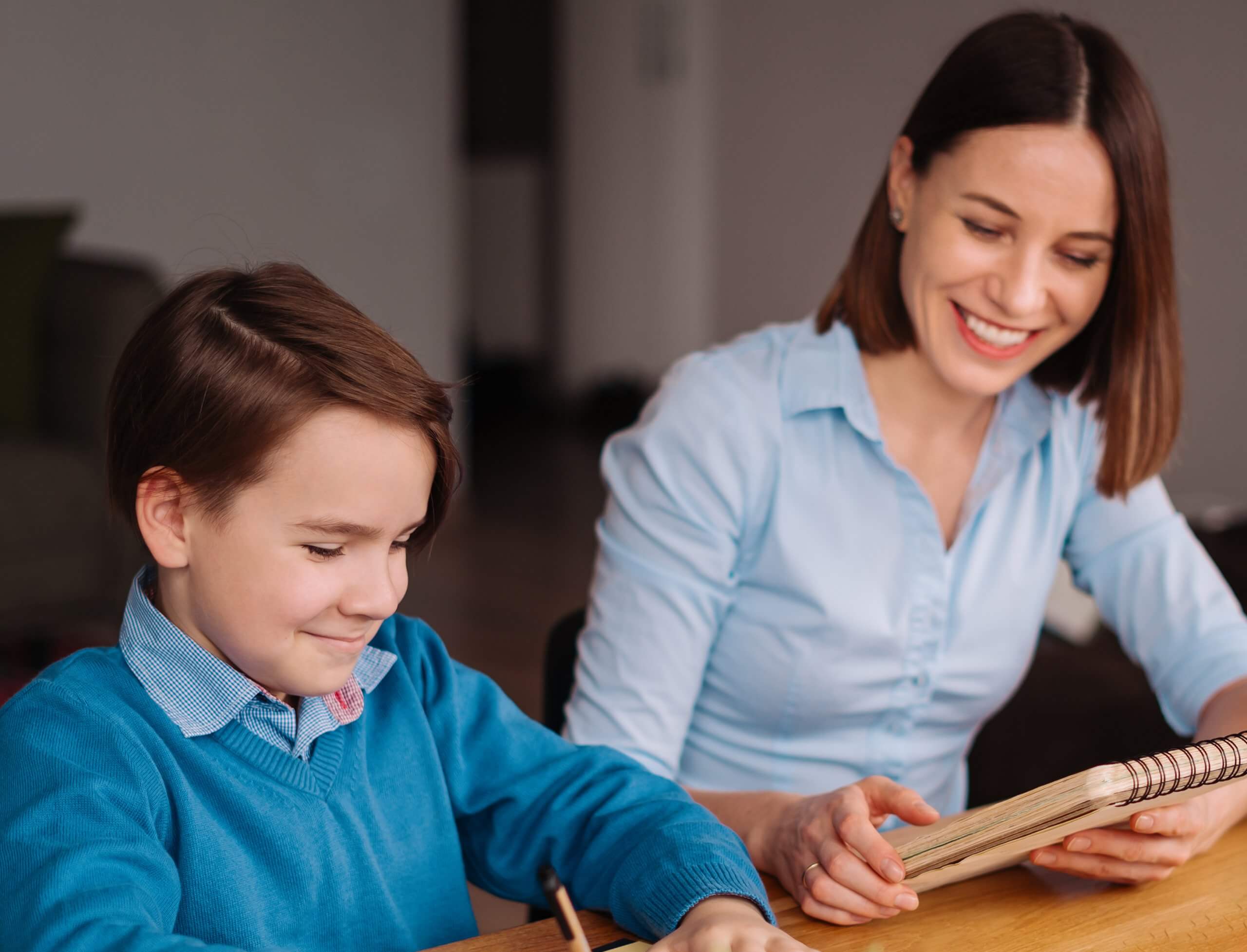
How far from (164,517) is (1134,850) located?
67 centimetres

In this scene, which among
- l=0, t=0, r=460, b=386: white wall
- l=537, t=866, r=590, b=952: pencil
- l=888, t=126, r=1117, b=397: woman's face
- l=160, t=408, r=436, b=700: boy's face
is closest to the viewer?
l=537, t=866, r=590, b=952: pencil

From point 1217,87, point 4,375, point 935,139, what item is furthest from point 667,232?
point 935,139

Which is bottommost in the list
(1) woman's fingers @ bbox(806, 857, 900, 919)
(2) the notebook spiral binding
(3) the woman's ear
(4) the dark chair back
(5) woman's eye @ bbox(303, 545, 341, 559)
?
(4) the dark chair back

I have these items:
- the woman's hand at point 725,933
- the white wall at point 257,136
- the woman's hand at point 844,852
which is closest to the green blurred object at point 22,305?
the white wall at point 257,136

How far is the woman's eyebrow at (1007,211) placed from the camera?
117 centimetres

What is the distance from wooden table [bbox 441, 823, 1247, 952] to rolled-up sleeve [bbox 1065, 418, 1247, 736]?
0.39 m

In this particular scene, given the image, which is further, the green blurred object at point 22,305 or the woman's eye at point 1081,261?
the green blurred object at point 22,305

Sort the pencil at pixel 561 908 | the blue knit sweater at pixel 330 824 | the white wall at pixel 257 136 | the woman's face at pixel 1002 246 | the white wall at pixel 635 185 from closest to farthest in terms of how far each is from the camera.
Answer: the pencil at pixel 561 908, the blue knit sweater at pixel 330 824, the woman's face at pixel 1002 246, the white wall at pixel 257 136, the white wall at pixel 635 185

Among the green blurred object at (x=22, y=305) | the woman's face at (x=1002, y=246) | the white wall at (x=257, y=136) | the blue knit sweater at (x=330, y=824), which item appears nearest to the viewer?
the blue knit sweater at (x=330, y=824)

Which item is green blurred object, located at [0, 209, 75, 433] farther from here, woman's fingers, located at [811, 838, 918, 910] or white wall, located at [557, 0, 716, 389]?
white wall, located at [557, 0, 716, 389]

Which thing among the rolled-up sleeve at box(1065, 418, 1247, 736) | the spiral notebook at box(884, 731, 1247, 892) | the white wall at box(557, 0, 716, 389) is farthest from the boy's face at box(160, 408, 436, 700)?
the white wall at box(557, 0, 716, 389)

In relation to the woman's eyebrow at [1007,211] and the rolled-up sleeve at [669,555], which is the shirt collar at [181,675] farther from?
the woman's eyebrow at [1007,211]

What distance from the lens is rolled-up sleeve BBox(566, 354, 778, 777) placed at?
1181 mm

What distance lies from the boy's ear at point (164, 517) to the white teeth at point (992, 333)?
2.56 feet
